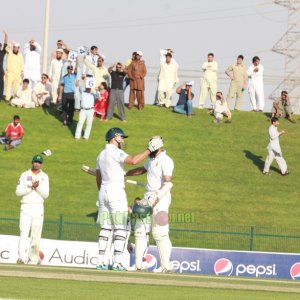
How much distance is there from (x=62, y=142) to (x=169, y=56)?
482 cm

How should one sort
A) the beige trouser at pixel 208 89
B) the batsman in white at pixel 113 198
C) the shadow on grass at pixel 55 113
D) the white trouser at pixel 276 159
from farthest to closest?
1. the beige trouser at pixel 208 89
2. the shadow on grass at pixel 55 113
3. the white trouser at pixel 276 159
4. the batsman in white at pixel 113 198

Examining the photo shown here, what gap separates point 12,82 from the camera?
37844 millimetres

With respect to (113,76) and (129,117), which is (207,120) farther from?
(113,76)

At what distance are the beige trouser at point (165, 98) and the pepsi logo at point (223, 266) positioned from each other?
1284 centimetres

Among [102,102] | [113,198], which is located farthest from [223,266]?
[102,102]

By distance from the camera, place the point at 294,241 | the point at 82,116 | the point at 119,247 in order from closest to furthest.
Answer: the point at 119,247
the point at 294,241
the point at 82,116

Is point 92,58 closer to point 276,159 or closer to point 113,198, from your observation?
point 276,159

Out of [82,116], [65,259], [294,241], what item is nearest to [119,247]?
[65,259]

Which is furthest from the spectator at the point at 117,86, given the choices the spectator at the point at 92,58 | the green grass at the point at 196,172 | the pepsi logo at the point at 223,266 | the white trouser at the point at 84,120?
the pepsi logo at the point at 223,266

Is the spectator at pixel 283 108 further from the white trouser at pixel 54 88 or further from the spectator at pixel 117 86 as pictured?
the white trouser at pixel 54 88

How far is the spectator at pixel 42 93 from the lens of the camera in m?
37.8

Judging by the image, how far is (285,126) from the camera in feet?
133

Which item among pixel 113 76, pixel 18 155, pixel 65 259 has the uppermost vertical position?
pixel 113 76

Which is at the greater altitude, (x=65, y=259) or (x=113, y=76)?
(x=113, y=76)
